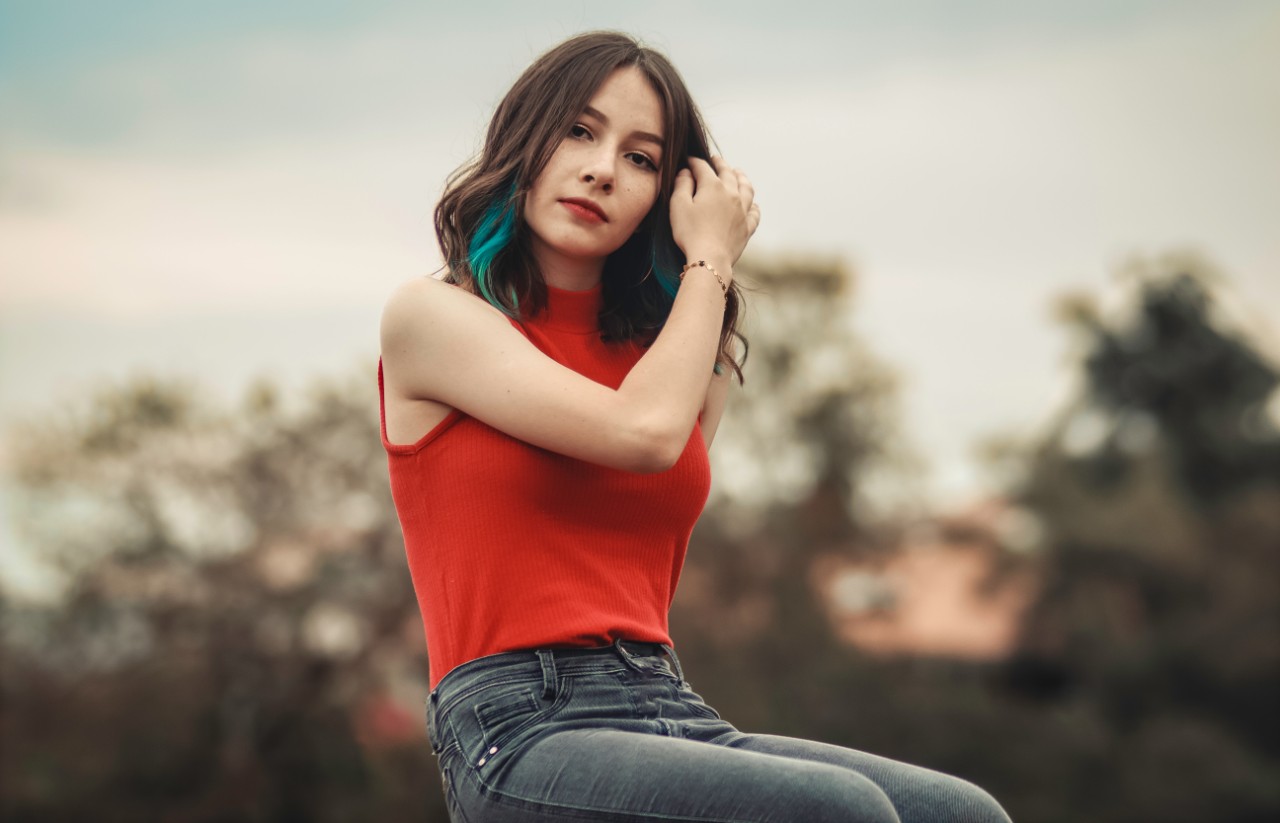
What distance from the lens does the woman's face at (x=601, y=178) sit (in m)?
2.47

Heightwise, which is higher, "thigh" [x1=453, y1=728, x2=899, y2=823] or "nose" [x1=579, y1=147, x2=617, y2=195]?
"nose" [x1=579, y1=147, x2=617, y2=195]

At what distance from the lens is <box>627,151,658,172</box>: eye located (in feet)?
8.36

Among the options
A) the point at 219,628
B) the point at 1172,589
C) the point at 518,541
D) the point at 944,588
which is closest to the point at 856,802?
the point at 518,541

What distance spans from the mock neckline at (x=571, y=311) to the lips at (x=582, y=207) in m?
0.17

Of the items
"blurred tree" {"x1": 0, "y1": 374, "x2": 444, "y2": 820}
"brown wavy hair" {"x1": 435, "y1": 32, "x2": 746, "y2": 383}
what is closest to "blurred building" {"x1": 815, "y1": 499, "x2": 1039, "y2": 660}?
"blurred tree" {"x1": 0, "y1": 374, "x2": 444, "y2": 820}

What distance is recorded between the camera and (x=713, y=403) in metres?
2.81

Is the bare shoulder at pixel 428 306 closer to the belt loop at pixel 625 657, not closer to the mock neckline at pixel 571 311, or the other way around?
the mock neckline at pixel 571 311

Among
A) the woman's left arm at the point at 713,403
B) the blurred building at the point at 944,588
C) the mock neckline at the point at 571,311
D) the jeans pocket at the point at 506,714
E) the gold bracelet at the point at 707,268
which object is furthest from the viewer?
the blurred building at the point at 944,588

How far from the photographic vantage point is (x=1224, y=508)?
2752 cm

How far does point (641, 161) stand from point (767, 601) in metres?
22.8

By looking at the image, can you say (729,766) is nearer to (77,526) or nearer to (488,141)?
(488,141)

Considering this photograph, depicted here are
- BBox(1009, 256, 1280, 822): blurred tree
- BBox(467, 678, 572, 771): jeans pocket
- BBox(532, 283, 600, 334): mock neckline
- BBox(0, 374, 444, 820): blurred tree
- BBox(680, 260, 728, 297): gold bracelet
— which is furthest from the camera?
BBox(1009, 256, 1280, 822): blurred tree

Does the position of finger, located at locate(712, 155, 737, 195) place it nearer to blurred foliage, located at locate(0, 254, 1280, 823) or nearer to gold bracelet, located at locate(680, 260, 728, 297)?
gold bracelet, located at locate(680, 260, 728, 297)

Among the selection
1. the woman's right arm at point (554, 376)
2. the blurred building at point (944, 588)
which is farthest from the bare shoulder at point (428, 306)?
the blurred building at point (944, 588)
